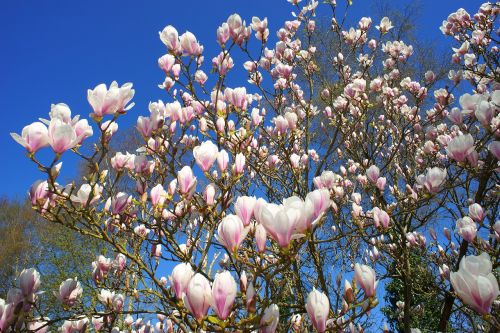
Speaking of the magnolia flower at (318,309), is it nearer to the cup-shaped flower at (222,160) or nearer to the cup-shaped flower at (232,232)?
the cup-shaped flower at (232,232)

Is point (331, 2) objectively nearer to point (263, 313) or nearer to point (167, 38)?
point (167, 38)

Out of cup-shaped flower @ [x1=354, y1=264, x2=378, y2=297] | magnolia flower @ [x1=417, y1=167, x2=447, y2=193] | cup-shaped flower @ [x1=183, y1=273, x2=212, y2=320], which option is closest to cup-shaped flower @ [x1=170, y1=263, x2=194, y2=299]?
cup-shaped flower @ [x1=183, y1=273, x2=212, y2=320]

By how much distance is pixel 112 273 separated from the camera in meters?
2.89

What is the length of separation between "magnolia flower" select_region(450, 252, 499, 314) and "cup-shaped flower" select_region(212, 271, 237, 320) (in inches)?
23.7

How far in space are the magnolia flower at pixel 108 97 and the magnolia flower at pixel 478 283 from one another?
1.17 metres

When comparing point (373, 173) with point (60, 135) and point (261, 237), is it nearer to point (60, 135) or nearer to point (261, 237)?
point (261, 237)

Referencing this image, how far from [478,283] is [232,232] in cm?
66

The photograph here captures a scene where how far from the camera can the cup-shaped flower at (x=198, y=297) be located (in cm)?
96

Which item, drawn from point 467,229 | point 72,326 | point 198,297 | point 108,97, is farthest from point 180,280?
point 467,229

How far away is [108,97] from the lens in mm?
1305

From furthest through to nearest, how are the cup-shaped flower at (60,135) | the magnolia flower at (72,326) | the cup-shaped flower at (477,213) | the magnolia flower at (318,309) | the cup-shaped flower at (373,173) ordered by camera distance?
1. the cup-shaped flower at (373,173)
2. the cup-shaped flower at (477,213)
3. the magnolia flower at (72,326)
4. the cup-shaped flower at (60,135)
5. the magnolia flower at (318,309)

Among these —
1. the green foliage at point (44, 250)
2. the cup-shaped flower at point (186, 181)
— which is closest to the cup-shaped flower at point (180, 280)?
the cup-shaped flower at point (186, 181)

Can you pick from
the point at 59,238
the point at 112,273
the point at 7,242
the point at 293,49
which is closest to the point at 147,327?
the point at 112,273

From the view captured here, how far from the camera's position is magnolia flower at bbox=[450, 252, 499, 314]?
0.95 meters
